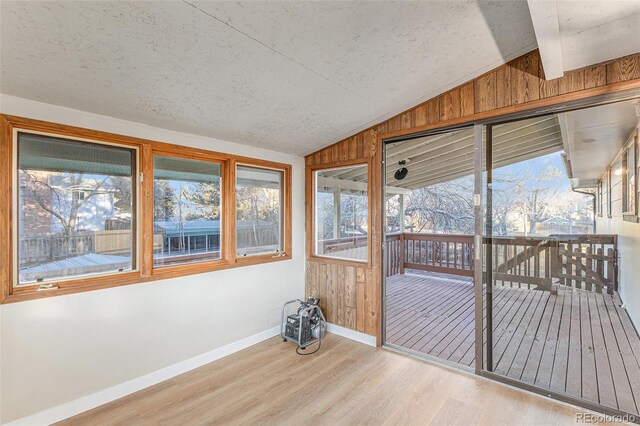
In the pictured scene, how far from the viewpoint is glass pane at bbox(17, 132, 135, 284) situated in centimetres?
202

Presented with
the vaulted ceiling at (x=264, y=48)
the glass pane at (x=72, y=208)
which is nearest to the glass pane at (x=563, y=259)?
the vaulted ceiling at (x=264, y=48)

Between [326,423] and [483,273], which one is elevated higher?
[483,273]

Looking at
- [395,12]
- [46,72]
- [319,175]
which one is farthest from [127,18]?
[319,175]

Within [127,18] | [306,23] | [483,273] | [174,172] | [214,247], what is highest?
[306,23]

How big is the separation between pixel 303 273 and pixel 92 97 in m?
2.81

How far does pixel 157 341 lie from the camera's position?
2.53 metres

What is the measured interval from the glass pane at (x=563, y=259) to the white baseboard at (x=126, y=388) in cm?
248

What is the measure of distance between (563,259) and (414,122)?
1.70m

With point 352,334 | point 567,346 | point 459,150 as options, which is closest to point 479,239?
point 567,346

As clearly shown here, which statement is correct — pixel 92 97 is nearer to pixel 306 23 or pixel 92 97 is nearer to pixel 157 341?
pixel 306 23

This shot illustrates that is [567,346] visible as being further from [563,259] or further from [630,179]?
[630,179]

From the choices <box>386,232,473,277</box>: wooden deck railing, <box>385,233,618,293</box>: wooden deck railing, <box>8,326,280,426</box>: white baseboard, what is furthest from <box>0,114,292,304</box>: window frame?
<box>386,232,473,277</box>: wooden deck railing

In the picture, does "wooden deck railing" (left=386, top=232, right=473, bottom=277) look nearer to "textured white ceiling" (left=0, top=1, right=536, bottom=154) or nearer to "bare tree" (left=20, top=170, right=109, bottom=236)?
"textured white ceiling" (left=0, top=1, right=536, bottom=154)

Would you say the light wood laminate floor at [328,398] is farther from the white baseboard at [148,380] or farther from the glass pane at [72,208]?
the glass pane at [72,208]
